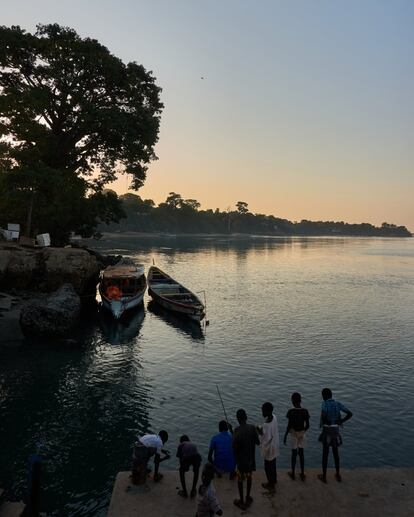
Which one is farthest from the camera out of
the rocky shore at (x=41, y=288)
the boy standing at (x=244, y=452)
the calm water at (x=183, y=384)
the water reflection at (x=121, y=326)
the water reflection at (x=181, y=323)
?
the water reflection at (x=181, y=323)

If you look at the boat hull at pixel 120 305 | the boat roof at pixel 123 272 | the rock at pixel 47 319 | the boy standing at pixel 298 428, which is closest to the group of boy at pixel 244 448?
the boy standing at pixel 298 428

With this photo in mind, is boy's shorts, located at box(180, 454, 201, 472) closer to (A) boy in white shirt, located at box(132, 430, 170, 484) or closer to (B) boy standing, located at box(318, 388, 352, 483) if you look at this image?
(A) boy in white shirt, located at box(132, 430, 170, 484)

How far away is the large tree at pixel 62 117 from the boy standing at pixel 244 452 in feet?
119

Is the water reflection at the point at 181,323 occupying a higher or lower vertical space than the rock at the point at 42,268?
lower

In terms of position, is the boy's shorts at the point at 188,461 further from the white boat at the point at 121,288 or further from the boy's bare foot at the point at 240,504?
the white boat at the point at 121,288

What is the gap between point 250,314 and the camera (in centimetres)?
4475

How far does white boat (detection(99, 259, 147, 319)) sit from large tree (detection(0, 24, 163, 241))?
944cm

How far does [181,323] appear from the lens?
128 ft

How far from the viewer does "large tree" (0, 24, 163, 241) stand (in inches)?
1674

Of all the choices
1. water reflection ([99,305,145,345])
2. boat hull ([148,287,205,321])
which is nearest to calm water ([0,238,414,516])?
water reflection ([99,305,145,345])

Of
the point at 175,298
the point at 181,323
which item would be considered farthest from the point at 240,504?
the point at 175,298

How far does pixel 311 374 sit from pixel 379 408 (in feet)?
17.2

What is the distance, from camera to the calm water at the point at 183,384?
16109 mm

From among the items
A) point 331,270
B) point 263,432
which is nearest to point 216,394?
point 263,432
